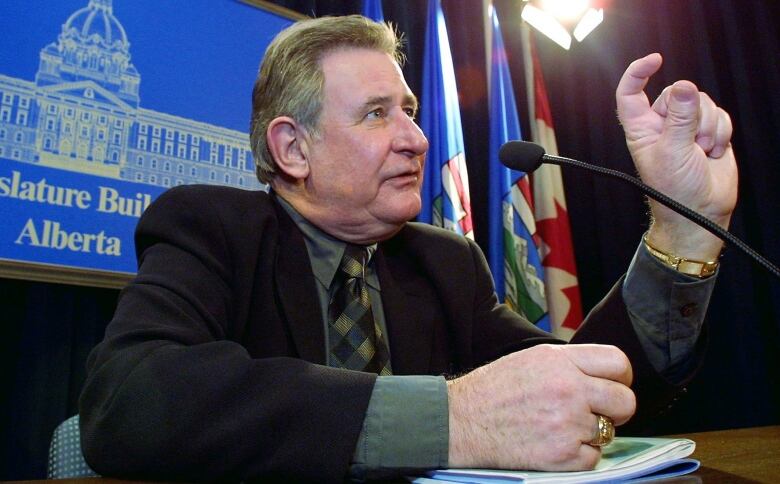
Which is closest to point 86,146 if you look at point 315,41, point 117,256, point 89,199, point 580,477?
point 89,199

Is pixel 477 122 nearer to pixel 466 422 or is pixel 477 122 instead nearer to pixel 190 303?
pixel 190 303

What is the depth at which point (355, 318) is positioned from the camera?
109 centimetres

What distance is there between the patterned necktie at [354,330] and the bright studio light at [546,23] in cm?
193

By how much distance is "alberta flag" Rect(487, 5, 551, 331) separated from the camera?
253cm

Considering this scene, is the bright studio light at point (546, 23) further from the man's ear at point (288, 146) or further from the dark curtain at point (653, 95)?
the man's ear at point (288, 146)

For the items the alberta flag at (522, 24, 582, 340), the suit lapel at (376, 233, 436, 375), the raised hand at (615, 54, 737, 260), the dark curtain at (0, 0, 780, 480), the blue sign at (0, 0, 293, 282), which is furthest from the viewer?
the dark curtain at (0, 0, 780, 480)

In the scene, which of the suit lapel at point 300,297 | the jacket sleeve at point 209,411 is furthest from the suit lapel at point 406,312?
the jacket sleeve at point 209,411

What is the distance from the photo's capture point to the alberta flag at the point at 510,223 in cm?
253

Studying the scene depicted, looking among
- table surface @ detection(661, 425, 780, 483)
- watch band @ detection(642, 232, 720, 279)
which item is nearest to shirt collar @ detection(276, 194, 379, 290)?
watch band @ detection(642, 232, 720, 279)

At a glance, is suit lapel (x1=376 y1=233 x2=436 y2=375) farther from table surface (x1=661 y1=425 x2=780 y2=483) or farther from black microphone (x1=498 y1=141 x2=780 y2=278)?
table surface (x1=661 y1=425 x2=780 y2=483)

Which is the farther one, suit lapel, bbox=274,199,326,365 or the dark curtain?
the dark curtain

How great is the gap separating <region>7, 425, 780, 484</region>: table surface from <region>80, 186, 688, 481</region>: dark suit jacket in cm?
9

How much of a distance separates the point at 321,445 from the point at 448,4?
8.90 ft

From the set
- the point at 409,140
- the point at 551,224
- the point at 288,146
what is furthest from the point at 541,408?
the point at 551,224
